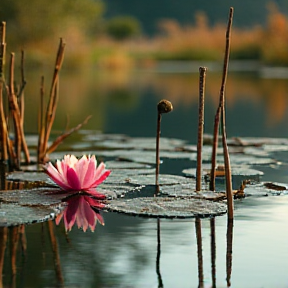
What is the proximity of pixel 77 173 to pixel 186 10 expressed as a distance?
37705 millimetres

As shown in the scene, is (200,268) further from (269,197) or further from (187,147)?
(187,147)

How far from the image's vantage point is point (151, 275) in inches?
65.4

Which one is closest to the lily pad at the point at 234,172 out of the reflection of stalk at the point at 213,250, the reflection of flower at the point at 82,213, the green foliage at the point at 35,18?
the reflection of flower at the point at 82,213

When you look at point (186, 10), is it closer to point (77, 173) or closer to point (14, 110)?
point (14, 110)

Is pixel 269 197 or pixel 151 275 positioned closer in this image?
pixel 151 275

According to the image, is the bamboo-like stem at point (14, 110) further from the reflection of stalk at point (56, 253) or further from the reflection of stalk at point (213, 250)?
the reflection of stalk at point (213, 250)

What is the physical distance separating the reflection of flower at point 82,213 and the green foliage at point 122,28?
27.3m

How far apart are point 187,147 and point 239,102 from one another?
15.1 ft

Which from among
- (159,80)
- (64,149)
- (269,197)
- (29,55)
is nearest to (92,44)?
(29,55)

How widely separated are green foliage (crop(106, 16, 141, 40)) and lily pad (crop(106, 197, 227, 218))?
89.9ft

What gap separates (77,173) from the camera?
243 cm

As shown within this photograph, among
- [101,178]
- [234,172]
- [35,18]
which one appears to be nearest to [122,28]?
[35,18]

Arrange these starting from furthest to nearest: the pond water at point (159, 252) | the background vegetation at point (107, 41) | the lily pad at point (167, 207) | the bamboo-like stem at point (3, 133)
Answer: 1. the background vegetation at point (107, 41)
2. the bamboo-like stem at point (3, 133)
3. the lily pad at point (167, 207)
4. the pond water at point (159, 252)

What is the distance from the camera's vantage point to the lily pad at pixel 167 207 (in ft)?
7.23
